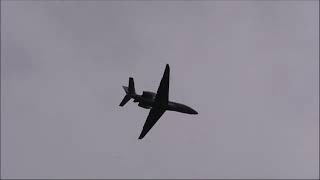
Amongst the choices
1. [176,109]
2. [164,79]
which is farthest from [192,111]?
[164,79]

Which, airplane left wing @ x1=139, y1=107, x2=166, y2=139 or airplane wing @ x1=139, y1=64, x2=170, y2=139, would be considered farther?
airplane left wing @ x1=139, y1=107, x2=166, y2=139

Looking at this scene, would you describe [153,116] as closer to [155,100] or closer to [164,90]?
[155,100]

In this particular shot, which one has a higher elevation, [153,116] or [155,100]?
[155,100]

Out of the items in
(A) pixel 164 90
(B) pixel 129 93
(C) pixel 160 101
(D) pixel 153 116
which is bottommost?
(D) pixel 153 116

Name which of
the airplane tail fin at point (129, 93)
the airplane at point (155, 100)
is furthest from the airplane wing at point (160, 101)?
the airplane tail fin at point (129, 93)

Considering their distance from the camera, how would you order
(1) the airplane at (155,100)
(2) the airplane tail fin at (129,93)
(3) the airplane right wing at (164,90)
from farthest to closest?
(2) the airplane tail fin at (129,93), (1) the airplane at (155,100), (3) the airplane right wing at (164,90)

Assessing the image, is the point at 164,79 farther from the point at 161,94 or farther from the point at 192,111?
the point at 192,111

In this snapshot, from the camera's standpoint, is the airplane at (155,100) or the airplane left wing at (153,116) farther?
the airplane left wing at (153,116)

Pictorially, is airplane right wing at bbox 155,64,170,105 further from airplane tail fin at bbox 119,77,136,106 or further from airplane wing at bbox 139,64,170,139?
airplane tail fin at bbox 119,77,136,106

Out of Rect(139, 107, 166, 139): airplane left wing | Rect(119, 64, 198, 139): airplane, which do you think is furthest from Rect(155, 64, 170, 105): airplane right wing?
Rect(139, 107, 166, 139): airplane left wing

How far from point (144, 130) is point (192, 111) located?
10.7 metres

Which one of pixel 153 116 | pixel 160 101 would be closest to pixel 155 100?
pixel 160 101

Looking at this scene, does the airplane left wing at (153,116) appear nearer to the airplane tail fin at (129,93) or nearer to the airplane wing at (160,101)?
the airplane wing at (160,101)

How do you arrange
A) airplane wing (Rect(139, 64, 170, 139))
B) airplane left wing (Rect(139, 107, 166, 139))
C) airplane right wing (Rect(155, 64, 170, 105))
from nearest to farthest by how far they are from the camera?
1. airplane right wing (Rect(155, 64, 170, 105))
2. airplane wing (Rect(139, 64, 170, 139))
3. airplane left wing (Rect(139, 107, 166, 139))
